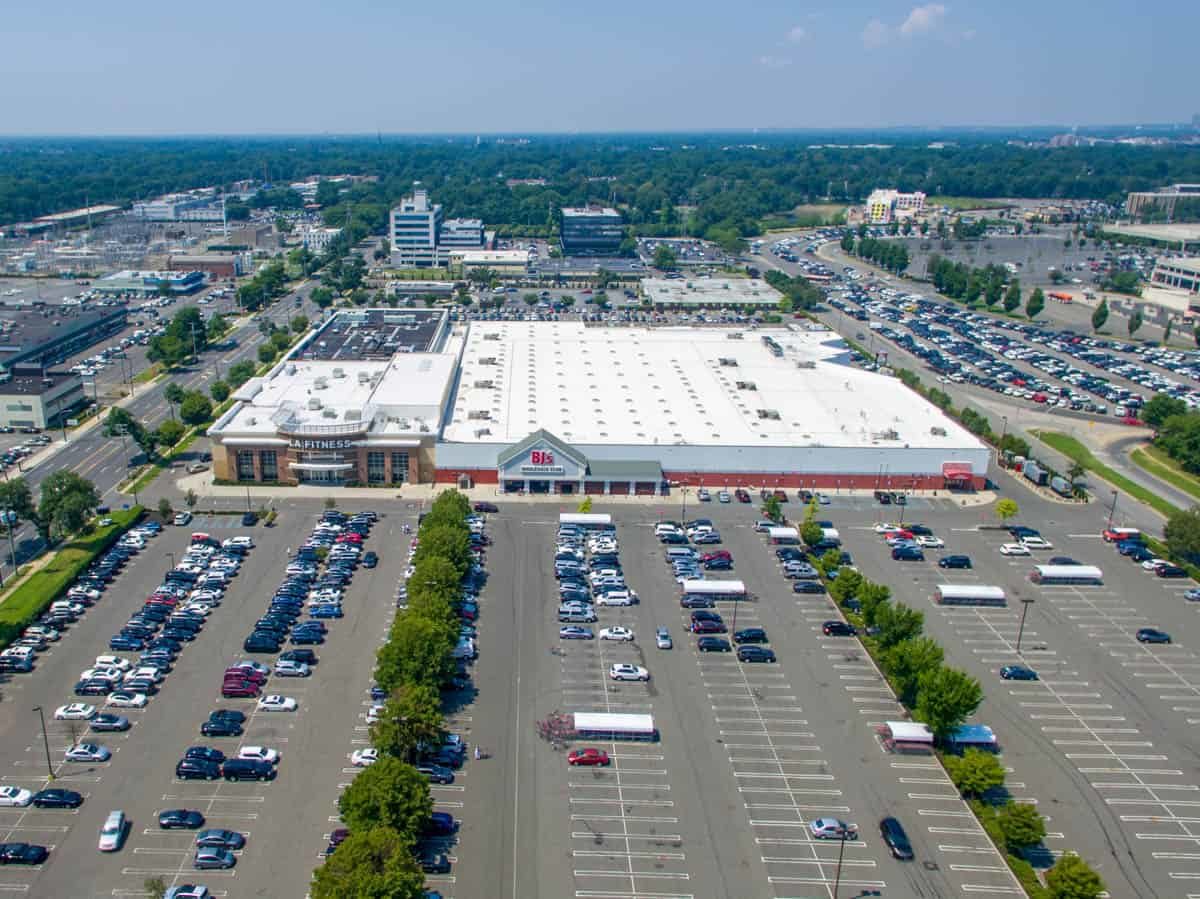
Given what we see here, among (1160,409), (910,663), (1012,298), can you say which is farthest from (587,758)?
(1012,298)

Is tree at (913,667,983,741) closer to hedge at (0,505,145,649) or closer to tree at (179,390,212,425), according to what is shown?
hedge at (0,505,145,649)

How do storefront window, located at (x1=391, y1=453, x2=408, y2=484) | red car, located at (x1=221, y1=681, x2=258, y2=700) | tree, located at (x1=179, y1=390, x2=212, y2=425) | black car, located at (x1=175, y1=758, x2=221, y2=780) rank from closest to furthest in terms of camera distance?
black car, located at (x1=175, y1=758, x2=221, y2=780), red car, located at (x1=221, y1=681, x2=258, y2=700), storefront window, located at (x1=391, y1=453, x2=408, y2=484), tree, located at (x1=179, y1=390, x2=212, y2=425)

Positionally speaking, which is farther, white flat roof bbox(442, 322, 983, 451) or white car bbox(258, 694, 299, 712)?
white flat roof bbox(442, 322, 983, 451)

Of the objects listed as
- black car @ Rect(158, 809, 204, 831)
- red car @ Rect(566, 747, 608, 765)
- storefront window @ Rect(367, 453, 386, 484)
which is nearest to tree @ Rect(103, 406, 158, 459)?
storefront window @ Rect(367, 453, 386, 484)

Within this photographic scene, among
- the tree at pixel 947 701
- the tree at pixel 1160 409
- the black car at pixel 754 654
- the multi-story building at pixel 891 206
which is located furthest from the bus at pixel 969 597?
the multi-story building at pixel 891 206

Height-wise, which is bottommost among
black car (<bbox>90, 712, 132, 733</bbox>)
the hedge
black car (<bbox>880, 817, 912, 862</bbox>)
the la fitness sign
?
black car (<bbox>880, 817, 912, 862</bbox>)

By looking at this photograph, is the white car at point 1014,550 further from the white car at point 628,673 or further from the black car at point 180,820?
the black car at point 180,820

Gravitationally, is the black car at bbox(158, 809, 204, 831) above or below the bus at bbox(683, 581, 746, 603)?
below

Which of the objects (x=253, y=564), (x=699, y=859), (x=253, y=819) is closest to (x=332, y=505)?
(x=253, y=564)
